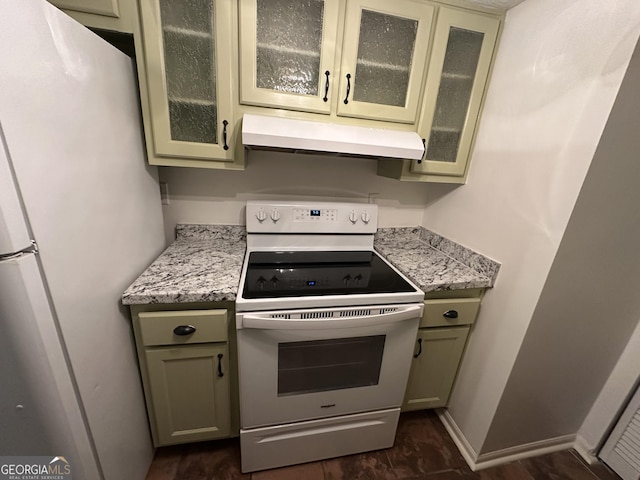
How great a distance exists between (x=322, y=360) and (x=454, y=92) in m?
1.47

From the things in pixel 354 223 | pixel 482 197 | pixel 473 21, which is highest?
pixel 473 21

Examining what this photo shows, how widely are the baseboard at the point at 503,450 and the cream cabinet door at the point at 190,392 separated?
4.12 feet

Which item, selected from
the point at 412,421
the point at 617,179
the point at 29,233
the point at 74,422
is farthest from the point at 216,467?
the point at 617,179

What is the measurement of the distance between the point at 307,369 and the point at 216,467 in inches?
28.6

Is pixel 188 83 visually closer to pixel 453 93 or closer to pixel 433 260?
pixel 453 93

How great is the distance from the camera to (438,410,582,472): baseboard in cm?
134

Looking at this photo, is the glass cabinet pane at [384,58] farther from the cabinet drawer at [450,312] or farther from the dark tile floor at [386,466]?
the dark tile floor at [386,466]

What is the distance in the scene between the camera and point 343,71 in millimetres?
1171

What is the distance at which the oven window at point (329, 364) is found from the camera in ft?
3.71

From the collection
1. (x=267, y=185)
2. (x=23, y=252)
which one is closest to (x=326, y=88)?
(x=267, y=185)

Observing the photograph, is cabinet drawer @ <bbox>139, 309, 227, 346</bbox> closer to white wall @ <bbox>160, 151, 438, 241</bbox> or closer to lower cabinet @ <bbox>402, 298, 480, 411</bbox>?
white wall @ <bbox>160, 151, 438, 241</bbox>

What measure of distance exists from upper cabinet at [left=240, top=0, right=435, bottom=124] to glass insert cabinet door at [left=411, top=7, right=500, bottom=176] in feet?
0.26

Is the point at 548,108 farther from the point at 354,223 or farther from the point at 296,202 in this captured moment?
the point at 296,202

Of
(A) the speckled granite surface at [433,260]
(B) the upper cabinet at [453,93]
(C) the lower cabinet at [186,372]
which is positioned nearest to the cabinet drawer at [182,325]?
(C) the lower cabinet at [186,372]
